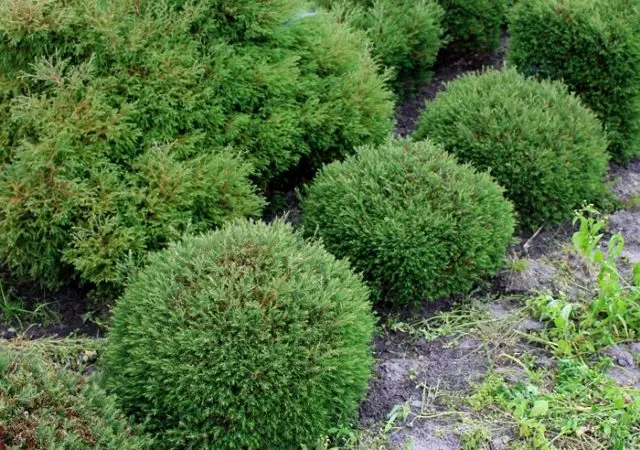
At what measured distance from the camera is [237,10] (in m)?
3.95

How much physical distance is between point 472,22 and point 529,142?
2108 mm

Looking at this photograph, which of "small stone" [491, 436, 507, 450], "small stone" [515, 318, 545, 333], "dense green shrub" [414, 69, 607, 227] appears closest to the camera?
"small stone" [491, 436, 507, 450]

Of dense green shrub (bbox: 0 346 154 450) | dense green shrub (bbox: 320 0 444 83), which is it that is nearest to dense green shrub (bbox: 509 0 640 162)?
dense green shrub (bbox: 320 0 444 83)

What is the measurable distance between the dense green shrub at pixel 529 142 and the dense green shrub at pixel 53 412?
249cm

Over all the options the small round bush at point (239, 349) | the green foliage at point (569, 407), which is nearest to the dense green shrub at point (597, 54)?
the green foliage at point (569, 407)

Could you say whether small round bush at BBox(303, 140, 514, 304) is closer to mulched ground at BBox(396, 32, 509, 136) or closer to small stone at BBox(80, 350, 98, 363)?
small stone at BBox(80, 350, 98, 363)

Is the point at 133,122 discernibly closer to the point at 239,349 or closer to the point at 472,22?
the point at 239,349

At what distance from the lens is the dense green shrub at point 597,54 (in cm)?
478

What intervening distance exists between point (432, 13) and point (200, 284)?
346cm

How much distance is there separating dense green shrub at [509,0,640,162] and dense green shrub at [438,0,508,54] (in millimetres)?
797

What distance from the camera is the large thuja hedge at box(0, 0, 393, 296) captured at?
344 cm

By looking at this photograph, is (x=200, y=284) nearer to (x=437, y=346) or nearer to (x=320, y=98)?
(x=437, y=346)

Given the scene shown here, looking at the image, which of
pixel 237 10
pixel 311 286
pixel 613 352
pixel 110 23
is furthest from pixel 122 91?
pixel 613 352

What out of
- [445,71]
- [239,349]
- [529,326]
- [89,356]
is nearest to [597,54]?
→ [445,71]
